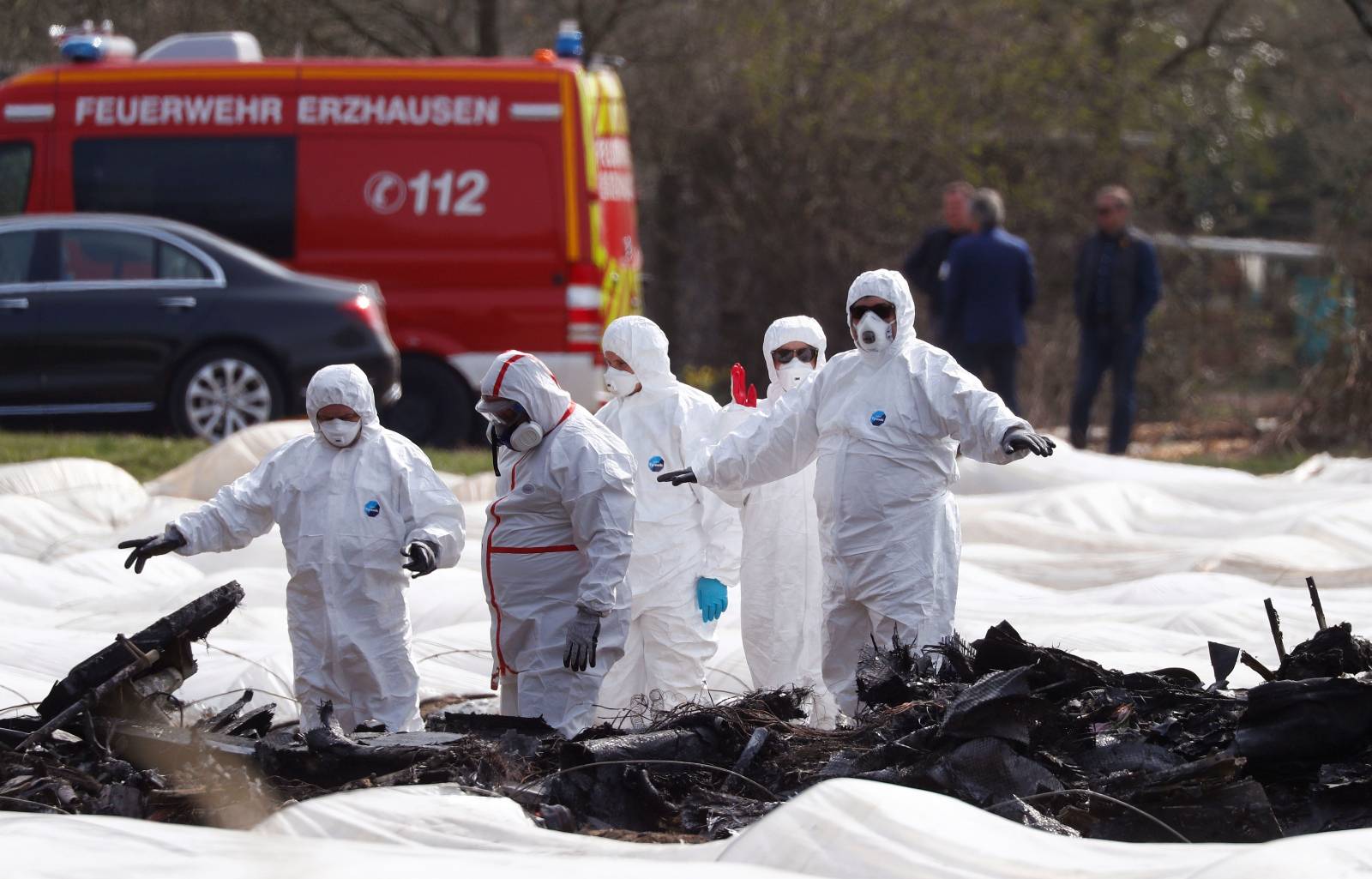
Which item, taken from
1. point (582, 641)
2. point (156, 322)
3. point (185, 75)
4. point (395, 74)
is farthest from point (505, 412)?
point (185, 75)

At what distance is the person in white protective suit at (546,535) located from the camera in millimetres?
5695

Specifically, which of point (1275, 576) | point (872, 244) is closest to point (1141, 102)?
point (872, 244)

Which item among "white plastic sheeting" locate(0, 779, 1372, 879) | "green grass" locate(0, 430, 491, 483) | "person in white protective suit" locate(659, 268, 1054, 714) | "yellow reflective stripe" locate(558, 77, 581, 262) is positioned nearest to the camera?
"white plastic sheeting" locate(0, 779, 1372, 879)

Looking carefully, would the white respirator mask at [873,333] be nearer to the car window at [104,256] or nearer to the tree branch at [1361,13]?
the tree branch at [1361,13]

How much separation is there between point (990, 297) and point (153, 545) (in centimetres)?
697

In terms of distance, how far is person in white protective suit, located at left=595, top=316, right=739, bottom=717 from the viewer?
21.1ft

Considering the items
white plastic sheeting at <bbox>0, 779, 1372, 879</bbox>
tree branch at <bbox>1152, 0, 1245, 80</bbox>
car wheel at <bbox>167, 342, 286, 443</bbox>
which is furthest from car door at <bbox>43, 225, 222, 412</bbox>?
tree branch at <bbox>1152, 0, 1245, 80</bbox>

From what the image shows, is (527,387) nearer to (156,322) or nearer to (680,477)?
(680,477)

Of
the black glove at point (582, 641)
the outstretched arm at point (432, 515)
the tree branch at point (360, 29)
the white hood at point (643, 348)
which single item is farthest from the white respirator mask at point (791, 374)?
the tree branch at point (360, 29)

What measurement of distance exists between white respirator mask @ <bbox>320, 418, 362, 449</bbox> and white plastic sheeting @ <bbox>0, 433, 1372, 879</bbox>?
1.14 metres

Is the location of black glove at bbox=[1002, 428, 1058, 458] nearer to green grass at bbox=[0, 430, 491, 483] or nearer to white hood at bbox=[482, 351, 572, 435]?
white hood at bbox=[482, 351, 572, 435]

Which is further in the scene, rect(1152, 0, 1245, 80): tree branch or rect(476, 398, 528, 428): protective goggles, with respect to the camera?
rect(1152, 0, 1245, 80): tree branch

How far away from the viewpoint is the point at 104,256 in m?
10.9

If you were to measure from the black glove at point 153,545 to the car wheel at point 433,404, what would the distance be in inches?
235
